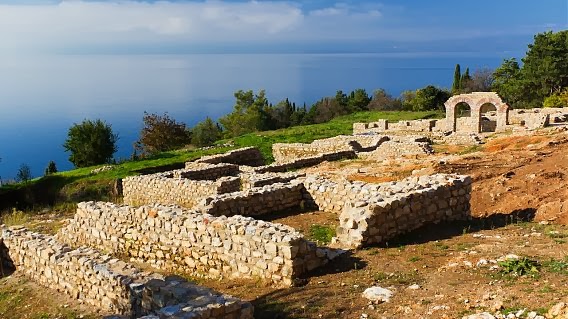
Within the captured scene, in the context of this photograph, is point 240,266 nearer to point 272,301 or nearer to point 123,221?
point 272,301

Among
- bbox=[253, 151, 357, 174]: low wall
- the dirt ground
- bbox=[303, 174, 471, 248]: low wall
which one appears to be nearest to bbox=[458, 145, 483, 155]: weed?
bbox=[253, 151, 357, 174]: low wall

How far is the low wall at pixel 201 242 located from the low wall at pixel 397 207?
127 cm

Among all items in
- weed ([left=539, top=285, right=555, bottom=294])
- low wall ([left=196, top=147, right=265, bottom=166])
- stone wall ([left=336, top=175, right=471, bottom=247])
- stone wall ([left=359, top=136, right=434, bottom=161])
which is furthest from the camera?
stone wall ([left=359, top=136, right=434, bottom=161])

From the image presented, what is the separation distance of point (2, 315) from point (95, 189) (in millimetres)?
18126

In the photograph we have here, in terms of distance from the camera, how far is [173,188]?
1950 cm

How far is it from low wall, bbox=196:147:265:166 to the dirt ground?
515 inches

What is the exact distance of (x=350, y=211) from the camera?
11008 mm

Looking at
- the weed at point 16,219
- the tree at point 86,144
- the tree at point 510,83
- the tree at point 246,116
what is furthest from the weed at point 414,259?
the tree at point 246,116

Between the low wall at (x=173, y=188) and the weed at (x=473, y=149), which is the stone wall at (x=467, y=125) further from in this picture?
the low wall at (x=173, y=188)

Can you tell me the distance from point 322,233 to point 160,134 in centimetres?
4477

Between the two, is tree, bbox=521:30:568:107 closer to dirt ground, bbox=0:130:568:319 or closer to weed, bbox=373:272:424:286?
dirt ground, bbox=0:130:568:319

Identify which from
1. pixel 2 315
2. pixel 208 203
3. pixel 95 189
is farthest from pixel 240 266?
pixel 95 189

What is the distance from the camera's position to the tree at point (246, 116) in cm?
9638

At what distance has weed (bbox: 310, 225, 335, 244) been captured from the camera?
12.0 meters
